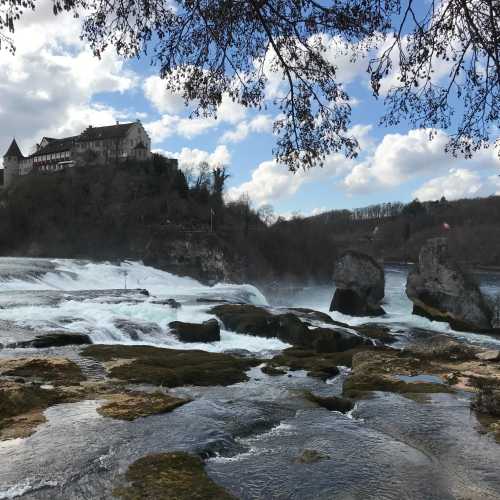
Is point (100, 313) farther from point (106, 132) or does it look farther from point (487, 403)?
point (106, 132)

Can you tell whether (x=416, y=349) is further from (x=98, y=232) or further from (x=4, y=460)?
(x=98, y=232)

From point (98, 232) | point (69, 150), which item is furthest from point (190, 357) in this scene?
point (69, 150)

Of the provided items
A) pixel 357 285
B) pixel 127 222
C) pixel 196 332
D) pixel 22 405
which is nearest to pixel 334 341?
pixel 196 332

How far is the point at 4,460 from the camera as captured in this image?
6445 millimetres

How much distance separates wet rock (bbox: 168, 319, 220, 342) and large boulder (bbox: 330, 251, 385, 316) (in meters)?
18.1

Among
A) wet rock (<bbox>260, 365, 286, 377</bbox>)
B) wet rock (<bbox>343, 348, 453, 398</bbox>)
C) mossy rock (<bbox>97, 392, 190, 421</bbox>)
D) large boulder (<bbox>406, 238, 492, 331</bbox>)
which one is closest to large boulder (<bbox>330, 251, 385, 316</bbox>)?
large boulder (<bbox>406, 238, 492, 331</bbox>)

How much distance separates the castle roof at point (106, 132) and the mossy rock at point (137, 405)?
280 ft

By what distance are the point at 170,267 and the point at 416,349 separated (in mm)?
45586

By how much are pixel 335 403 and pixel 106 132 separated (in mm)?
89904

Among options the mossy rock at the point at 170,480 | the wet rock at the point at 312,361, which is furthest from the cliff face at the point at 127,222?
the mossy rock at the point at 170,480

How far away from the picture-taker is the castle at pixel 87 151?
89375mm

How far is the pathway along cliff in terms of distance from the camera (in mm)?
6059

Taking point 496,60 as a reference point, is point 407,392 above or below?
below

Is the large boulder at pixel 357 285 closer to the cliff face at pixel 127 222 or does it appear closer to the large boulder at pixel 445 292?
the large boulder at pixel 445 292
